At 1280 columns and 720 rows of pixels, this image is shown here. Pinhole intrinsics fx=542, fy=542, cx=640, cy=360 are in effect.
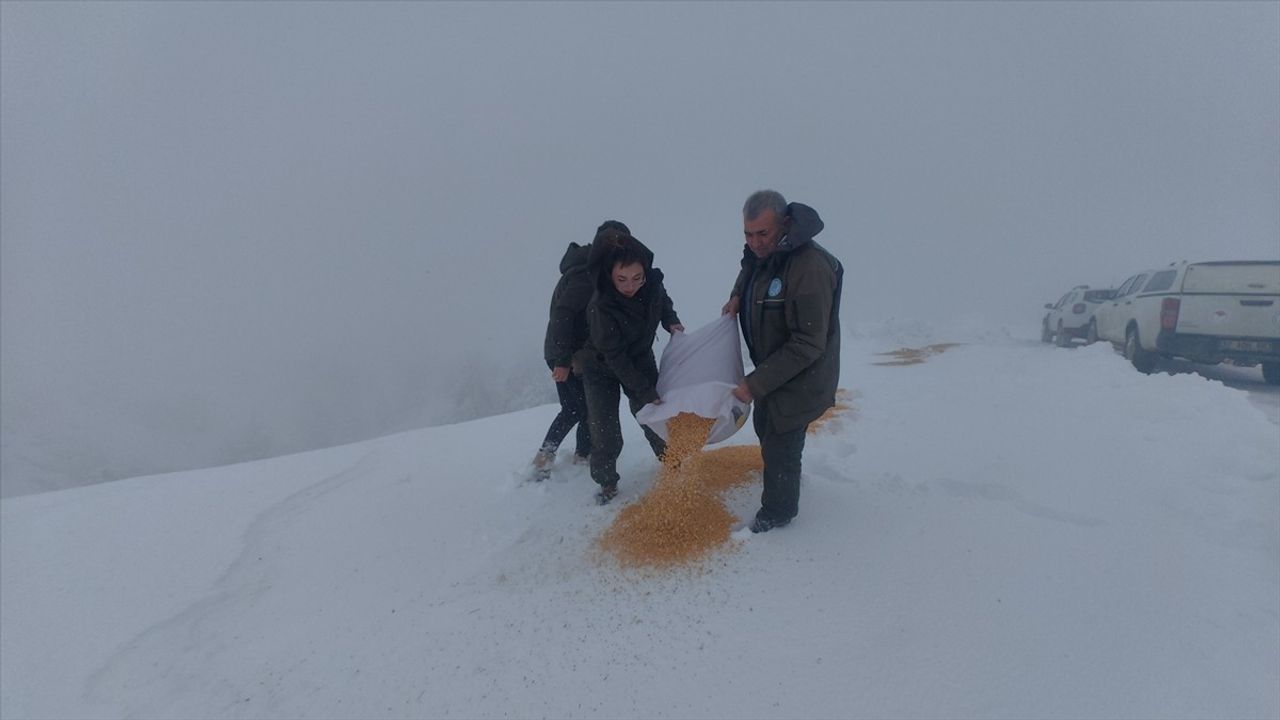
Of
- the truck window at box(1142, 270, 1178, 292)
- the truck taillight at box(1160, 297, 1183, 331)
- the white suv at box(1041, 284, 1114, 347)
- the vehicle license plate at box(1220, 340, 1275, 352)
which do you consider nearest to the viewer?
the vehicle license plate at box(1220, 340, 1275, 352)

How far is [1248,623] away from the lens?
2.42 metres

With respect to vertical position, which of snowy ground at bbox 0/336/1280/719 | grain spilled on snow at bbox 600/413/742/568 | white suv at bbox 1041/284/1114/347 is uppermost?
grain spilled on snow at bbox 600/413/742/568

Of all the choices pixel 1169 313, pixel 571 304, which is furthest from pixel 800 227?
pixel 1169 313

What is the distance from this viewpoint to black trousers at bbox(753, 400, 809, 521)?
315 centimetres

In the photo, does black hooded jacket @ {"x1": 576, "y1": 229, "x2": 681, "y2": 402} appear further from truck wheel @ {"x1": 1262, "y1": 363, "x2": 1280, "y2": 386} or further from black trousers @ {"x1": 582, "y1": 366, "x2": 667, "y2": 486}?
truck wheel @ {"x1": 1262, "y1": 363, "x2": 1280, "y2": 386}

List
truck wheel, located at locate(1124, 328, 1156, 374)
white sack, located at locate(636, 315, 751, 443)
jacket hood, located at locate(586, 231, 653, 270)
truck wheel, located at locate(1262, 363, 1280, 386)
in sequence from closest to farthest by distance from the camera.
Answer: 1. jacket hood, located at locate(586, 231, 653, 270)
2. white sack, located at locate(636, 315, 751, 443)
3. truck wheel, located at locate(1262, 363, 1280, 386)
4. truck wheel, located at locate(1124, 328, 1156, 374)

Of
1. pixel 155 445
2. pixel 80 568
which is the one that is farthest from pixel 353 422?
pixel 80 568

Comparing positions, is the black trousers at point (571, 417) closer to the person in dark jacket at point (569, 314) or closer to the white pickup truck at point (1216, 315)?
the person in dark jacket at point (569, 314)

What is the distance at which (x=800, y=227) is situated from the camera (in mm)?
2824

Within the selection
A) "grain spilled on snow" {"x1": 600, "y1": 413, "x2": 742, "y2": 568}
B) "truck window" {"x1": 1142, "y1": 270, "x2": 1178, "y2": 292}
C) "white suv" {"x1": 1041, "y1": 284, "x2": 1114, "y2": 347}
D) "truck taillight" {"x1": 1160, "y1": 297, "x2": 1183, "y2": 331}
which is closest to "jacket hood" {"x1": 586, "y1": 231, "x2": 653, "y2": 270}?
"grain spilled on snow" {"x1": 600, "y1": 413, "x2": 742, "y2": 568}

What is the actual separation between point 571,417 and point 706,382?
1356 millimetres

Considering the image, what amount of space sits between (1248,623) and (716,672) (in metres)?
2.40

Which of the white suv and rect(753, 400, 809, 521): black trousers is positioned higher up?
rect(753, 400, 809, 521): black trousers

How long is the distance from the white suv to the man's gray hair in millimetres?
12493
